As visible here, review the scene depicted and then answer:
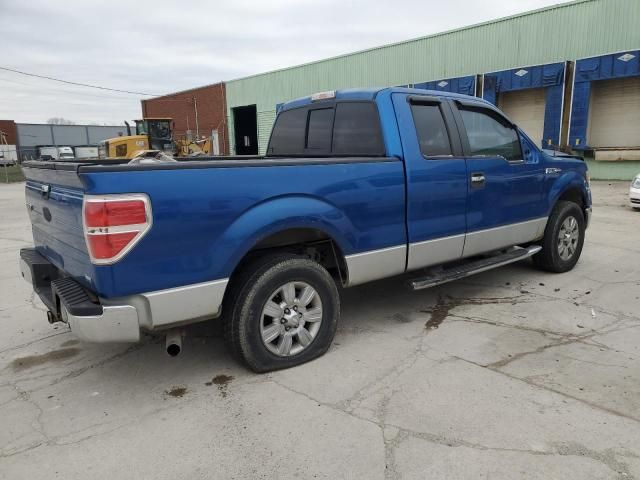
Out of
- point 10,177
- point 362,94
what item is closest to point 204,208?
point 362,94

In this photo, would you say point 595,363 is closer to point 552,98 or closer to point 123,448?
point 123,448

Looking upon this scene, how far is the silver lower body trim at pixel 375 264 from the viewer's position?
389 cm

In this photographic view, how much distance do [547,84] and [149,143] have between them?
1890 cm

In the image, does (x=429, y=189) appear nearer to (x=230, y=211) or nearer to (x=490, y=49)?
(x=230, y=211)

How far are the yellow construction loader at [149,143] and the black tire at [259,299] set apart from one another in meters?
22.6

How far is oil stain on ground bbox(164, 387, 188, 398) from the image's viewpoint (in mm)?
3338

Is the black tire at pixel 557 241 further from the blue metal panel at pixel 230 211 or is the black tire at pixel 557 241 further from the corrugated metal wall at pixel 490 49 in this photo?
the corrugated metal wall at pixel 490 49

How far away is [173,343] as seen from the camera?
3.21 m

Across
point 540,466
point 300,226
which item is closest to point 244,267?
point 300,226

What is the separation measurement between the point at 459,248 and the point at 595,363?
1495mm

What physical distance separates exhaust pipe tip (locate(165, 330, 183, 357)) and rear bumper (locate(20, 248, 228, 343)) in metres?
0.18

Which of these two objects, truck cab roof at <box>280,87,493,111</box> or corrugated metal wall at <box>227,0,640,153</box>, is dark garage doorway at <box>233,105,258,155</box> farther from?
truck cab roof at <box>280,87,493,111</box>

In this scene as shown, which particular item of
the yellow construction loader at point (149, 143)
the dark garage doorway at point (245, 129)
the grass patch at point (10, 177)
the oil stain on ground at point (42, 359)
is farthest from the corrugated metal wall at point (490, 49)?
the oil stain on ground at point (42, 359)

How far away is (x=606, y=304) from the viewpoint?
4.97 meters
